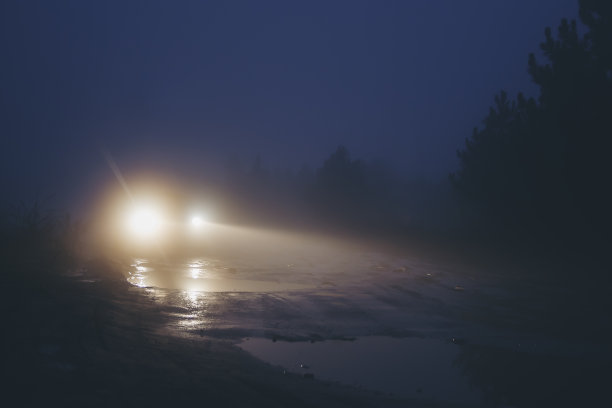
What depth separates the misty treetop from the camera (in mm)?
15688

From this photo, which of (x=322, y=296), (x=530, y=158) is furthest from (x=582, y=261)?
(x=322, y=296)

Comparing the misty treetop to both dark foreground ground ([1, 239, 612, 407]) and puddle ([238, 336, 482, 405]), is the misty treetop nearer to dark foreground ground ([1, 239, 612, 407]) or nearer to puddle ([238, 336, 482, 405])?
dark foreground ground ([1, 239, 612, 407])

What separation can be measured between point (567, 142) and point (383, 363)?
14518 mm

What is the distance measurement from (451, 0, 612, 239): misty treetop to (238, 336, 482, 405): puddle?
13.2 meters

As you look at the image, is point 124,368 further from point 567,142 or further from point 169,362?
point 567,142

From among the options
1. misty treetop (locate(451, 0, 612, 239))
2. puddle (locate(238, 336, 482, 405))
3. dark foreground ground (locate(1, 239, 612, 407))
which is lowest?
puddle (locate(238, 336, 482, 405))

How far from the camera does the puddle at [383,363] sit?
14.5ft

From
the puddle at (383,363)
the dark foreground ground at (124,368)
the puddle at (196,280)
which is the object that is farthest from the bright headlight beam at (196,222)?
the puddle at (383,363)

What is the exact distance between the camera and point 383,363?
16.8ft

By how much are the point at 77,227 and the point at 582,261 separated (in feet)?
61.8

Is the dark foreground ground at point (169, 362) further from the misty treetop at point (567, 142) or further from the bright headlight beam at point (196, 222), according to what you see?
the bright headlight beam at point (196, 222)

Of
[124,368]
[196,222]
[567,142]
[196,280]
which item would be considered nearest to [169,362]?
[124,368]

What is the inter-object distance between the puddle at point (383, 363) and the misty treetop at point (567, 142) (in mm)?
13170

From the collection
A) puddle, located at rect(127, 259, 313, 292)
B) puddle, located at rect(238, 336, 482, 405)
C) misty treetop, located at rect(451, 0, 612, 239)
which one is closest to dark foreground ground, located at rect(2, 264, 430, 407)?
puddle, located at rect(238, 336, 482, 405)
